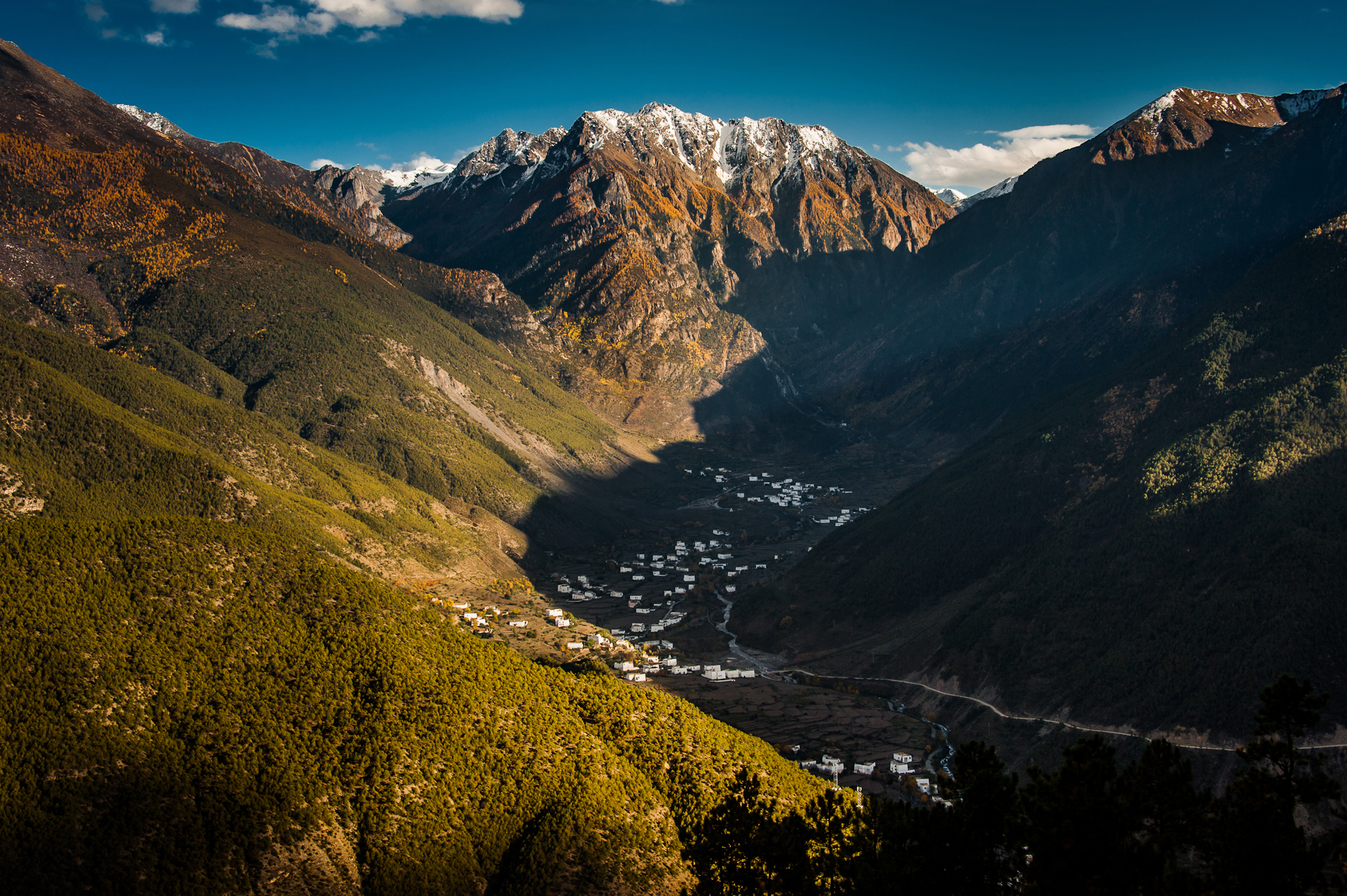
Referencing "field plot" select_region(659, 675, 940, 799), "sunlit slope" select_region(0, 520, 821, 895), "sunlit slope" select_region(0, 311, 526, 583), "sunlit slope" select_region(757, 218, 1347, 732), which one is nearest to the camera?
"sunlit slope" select_region(0, 520, 821, 895)

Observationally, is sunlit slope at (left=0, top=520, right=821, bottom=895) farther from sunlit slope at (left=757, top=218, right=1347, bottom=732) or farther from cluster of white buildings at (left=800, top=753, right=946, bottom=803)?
sunlit slope at (left=757, top=218, right=1347, bottom=732)

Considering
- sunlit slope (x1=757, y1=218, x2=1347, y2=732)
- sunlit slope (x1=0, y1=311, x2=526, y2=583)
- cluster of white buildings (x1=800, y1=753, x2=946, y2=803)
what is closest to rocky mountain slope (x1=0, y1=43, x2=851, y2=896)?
sunlit slope (x1=0, y1=311, x2=526, y2=583)

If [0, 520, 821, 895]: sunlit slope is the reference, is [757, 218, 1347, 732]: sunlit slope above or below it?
above

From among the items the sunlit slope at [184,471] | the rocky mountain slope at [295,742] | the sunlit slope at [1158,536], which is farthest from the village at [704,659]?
the rocky mountain slope at [295,742]

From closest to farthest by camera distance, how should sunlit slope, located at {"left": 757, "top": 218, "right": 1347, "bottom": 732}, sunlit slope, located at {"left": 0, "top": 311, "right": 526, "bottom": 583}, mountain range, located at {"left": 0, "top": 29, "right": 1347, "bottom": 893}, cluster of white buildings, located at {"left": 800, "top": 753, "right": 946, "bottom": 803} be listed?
mountain range, located at {"left": 0, "top": 29, "right": 1347, "bottom": 893}
sunlit slope, located at {"left": 757, "top": 218, "right": 1347, "bottom": 732}
cluster of white buildings, located at {"left": 800, "top": 753, "right": 946, "bottom": 803}
sunlit slope, located at {"left": 0, "top": 311, "right": 526, "bottom": 583}

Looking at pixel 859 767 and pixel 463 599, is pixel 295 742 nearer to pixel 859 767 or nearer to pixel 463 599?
pixel 859 767

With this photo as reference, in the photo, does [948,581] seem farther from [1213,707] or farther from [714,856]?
[714,856]

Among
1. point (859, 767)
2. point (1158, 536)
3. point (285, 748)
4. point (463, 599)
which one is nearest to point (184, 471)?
point (463, 599)
